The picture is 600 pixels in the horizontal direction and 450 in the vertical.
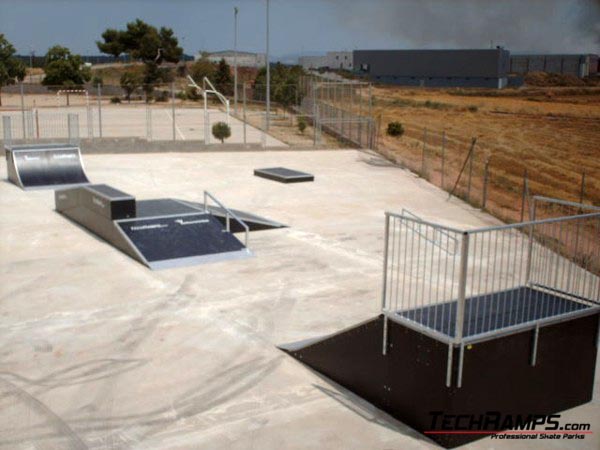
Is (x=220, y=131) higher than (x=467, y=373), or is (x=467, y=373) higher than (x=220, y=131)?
(x=220, y=131)

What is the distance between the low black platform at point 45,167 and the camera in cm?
2169

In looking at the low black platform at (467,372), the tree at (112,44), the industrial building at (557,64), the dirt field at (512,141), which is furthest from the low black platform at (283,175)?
the tree at (112,44)

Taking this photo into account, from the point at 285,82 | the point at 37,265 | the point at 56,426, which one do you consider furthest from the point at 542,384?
the point at 285,82

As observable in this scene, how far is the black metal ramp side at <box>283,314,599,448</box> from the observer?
22.0 ft

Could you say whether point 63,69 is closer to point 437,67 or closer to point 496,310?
point 437,67

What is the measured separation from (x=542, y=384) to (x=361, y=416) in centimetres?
185

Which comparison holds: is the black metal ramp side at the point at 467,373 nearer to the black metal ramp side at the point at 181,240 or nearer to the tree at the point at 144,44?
the black metal ramp side at the point at 181,240

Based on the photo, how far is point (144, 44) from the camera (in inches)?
3701

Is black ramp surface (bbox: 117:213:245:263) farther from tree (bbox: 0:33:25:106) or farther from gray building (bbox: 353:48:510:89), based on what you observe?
gray building (bbox: 353:48:510:89)

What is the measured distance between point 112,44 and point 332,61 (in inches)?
2023

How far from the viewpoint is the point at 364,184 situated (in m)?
24.1

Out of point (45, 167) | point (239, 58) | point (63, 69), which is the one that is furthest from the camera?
point (239, 58)

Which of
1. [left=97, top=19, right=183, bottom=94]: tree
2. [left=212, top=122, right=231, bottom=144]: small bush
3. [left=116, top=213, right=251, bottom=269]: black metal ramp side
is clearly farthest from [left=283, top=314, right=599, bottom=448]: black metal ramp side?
[left=97, top=19, right=183, bottom=94]: tree

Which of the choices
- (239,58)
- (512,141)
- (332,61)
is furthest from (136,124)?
(332,61)
